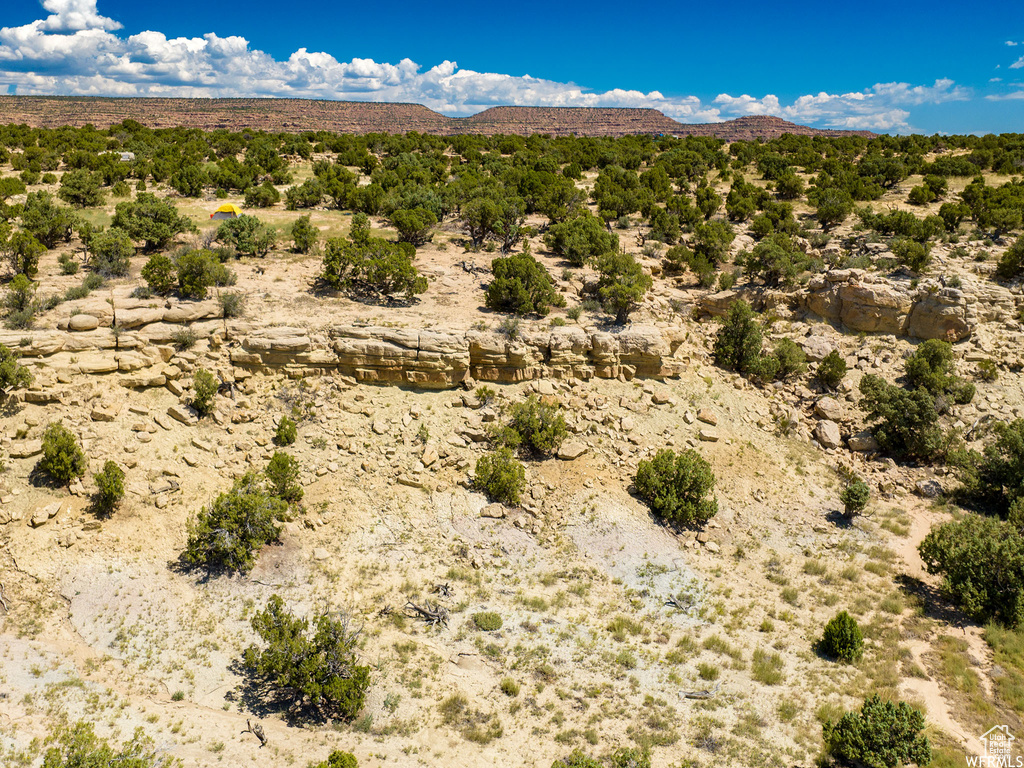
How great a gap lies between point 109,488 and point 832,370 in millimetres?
23838

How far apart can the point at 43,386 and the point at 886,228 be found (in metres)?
36.2

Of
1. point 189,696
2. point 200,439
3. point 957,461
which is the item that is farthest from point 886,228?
point 189,696

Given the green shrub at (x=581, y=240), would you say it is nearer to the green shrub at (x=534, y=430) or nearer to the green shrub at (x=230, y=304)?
the green shrub at (x=534, y=430)

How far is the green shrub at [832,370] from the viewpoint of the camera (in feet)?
70.6

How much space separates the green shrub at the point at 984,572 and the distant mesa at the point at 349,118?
7974 cm

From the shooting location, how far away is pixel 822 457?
1956cm

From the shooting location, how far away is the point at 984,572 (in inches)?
531

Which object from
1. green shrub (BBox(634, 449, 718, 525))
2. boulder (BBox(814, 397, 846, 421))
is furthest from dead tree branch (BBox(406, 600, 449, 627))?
boulder (BBox(814, 397, 846, 421))

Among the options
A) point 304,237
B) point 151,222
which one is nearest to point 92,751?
point 304,237

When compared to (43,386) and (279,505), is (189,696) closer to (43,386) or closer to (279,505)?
(279,505)

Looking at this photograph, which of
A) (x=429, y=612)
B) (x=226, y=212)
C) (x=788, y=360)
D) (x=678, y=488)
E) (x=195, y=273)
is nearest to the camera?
(x=429, y=612)

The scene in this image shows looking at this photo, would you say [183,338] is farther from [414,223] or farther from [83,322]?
[414,223]

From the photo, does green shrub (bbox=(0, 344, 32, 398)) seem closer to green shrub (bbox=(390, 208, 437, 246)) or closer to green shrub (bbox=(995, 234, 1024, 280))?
green shrub (bbox=(390, 208, 437, 246))

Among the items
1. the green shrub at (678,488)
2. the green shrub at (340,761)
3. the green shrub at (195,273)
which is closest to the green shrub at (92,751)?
the green shrub at (340,761)
